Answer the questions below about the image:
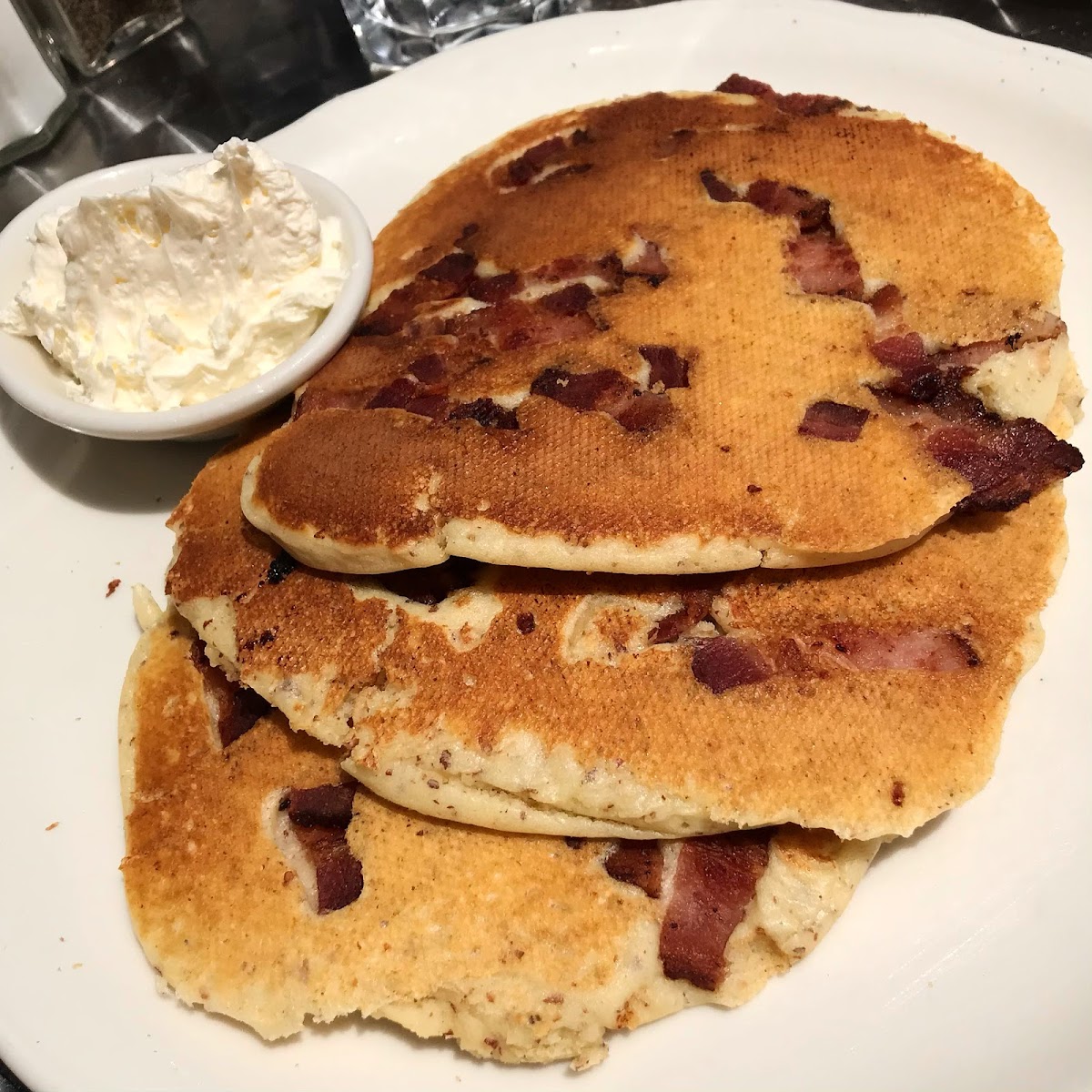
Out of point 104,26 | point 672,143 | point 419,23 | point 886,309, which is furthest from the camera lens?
point 419,23

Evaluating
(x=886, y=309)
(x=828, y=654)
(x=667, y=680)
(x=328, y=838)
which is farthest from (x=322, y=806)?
(x=886, y=309)

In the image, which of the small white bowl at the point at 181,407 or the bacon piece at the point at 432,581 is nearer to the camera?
the bacon piece at the point at 432,581

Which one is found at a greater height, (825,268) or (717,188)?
(717,188)

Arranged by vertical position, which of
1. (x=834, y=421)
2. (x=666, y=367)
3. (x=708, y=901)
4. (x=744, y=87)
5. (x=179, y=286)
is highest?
(x=179, y=286)

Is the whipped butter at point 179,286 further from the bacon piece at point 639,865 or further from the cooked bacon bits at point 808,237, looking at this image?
the bacon piece at point 639,865

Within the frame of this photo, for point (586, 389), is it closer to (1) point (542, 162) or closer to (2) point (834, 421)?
(2) point (834, 421)

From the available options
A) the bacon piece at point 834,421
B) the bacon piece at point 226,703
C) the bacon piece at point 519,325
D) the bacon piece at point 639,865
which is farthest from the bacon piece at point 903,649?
the bacon piece at point 226,703

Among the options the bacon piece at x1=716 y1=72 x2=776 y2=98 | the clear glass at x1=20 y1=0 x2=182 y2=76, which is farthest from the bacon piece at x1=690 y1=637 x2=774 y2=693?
the clear glass at x1=20 y1=0 x2=182 y2=76
